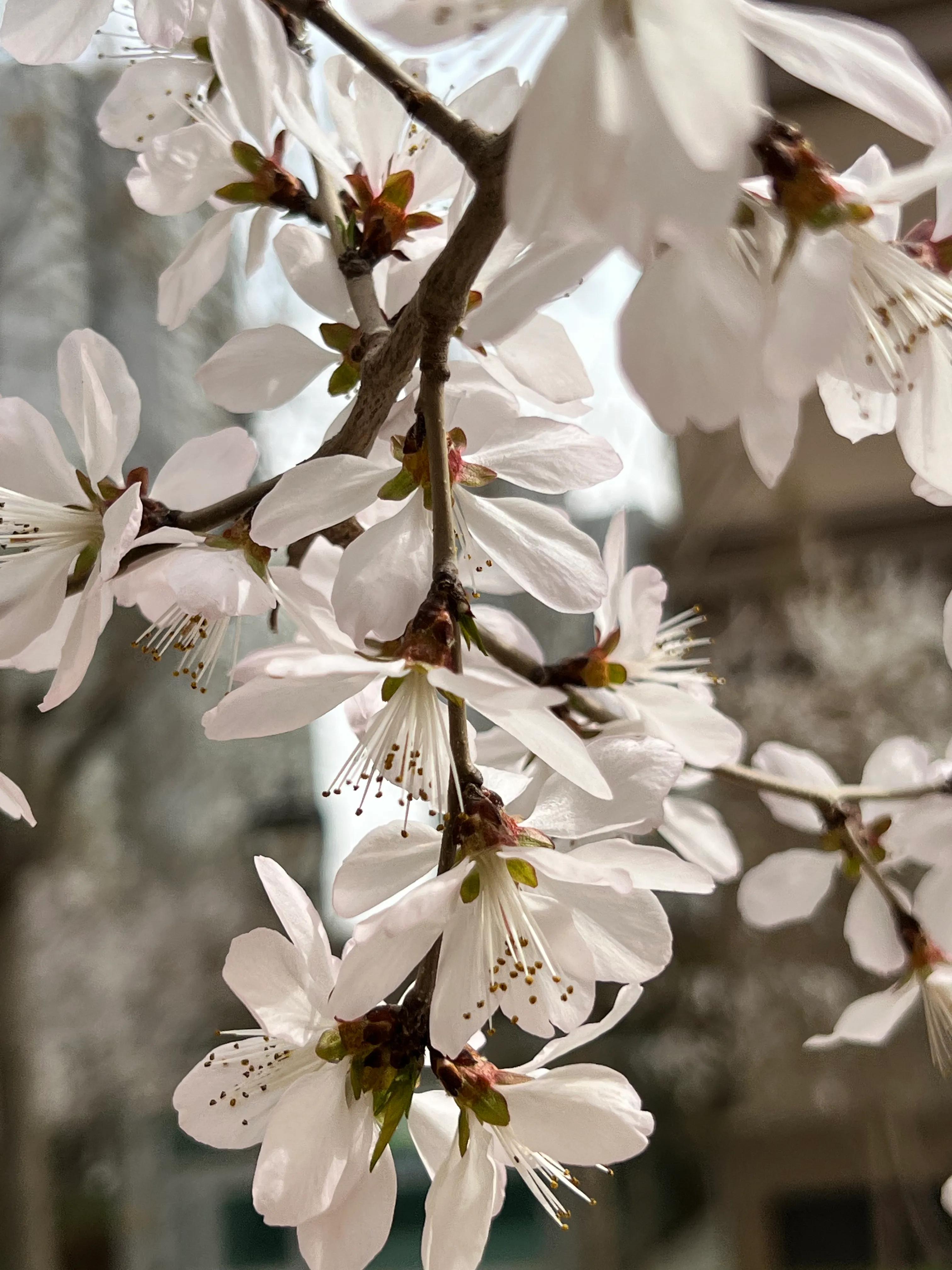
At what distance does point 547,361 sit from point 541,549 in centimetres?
7

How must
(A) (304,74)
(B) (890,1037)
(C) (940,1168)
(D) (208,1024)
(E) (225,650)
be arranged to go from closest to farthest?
1. (A) (304,74)
2. (E) (225,650)
3. (B) (890,1037)
4. (C) (940,1168)
5. (D) (208,1024)

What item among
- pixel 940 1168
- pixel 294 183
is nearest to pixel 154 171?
pixel 294 183

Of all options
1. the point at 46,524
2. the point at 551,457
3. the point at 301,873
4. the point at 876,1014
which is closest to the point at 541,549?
the point at 551,457

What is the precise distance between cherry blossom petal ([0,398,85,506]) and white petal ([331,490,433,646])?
0.10m

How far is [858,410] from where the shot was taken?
0.78ft

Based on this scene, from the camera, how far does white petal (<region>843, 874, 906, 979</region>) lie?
17.3 inches

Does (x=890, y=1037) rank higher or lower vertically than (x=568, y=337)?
lower

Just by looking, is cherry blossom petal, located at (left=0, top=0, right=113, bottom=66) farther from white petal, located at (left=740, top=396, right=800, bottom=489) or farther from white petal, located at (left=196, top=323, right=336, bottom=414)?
white petal, located at (left=740, top=396, right=800, bottom=489)

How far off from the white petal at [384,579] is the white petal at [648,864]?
6cm

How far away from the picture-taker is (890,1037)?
4.90ft

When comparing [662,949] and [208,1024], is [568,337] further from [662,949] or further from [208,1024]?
[208,1024]

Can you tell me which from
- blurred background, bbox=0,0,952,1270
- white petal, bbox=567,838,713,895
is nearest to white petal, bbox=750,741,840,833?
white petal, bbox=567,838,713,895

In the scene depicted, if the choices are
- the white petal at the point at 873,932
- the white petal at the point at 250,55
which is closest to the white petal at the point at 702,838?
the white petal at the point at 873,932

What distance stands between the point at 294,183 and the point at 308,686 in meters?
0.19
